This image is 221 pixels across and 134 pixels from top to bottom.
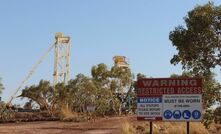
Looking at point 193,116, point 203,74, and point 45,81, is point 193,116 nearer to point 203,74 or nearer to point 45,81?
point 203,74

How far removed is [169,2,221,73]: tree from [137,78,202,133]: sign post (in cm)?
299

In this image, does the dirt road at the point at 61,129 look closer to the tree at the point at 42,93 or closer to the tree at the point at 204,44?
the tree at the point at 204,44

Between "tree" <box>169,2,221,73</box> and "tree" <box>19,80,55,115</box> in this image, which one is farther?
"tree" <box>19,80,55,115</box>

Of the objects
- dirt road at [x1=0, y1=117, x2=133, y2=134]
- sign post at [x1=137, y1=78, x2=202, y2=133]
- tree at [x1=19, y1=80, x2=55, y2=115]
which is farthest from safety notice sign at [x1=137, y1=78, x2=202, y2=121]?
tree at [x1=19, y1=80, x2=55, y2=115]

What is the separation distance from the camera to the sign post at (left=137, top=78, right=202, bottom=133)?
18.2 m

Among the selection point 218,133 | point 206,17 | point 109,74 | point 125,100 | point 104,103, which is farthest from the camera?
point 125,100

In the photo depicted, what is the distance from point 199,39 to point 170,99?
12.2 ft

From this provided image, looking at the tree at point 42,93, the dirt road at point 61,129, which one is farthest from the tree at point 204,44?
the tree at point 42,93

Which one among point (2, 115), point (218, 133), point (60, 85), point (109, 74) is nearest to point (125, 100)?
point (109, 74)

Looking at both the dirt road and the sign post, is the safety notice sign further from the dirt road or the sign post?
the dirt road

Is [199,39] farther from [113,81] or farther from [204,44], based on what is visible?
[113,81]

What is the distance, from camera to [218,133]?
31.2 meters

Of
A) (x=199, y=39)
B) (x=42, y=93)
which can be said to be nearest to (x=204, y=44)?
(x=199, y=39)

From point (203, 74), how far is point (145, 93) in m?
3.76
